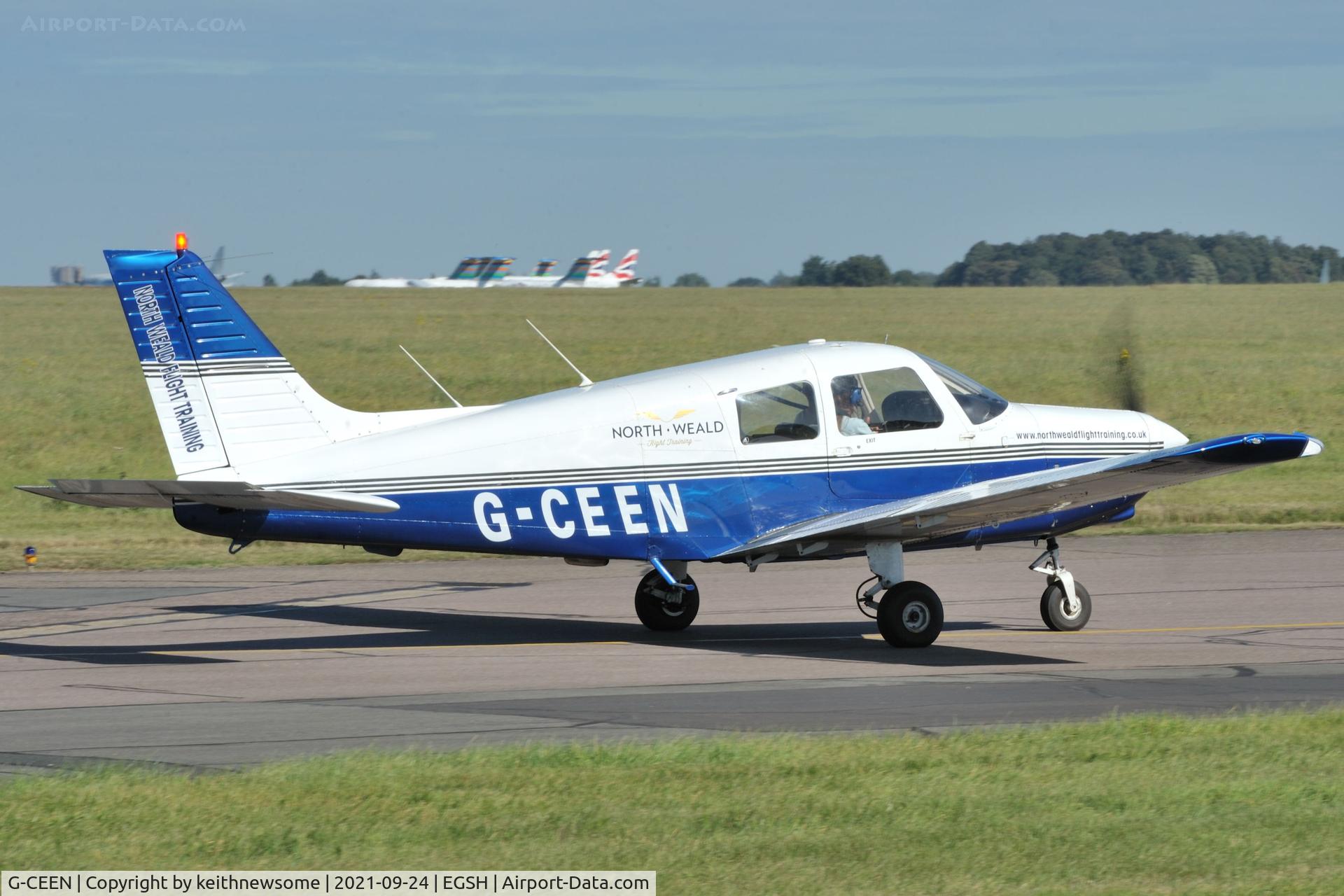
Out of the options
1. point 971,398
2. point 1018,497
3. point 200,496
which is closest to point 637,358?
point 971,398

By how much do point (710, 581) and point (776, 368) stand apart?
4937 millimetres

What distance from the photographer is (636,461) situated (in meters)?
12.7

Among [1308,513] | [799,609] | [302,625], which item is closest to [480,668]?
[302,625]

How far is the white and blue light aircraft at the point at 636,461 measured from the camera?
12289mm

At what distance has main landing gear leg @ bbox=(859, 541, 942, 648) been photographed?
41.9 feet

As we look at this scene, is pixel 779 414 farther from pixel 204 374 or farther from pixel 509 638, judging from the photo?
pixel 204 374

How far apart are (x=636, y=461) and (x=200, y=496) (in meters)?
3.51

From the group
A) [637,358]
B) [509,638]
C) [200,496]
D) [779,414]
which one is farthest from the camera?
[637,358]

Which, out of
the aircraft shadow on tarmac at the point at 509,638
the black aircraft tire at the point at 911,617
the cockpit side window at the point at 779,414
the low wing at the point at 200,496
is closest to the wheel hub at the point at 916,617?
the black aircraft tire at the point at 911,617

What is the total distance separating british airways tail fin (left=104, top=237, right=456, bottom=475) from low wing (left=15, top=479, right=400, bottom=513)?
62 centimetres

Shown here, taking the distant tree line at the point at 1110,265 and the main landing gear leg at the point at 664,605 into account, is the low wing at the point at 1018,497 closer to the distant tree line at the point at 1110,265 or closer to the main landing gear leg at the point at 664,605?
the main landing gear leg at the point at 664,605

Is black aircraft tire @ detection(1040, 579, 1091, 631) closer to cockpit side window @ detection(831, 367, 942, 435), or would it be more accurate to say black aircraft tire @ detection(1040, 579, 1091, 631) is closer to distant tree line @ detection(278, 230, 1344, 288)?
cockpit side window @ detection(831, 367, 942, 435)

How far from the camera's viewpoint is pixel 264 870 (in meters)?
6.09

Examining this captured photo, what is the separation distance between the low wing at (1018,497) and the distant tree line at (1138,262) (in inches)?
3960
